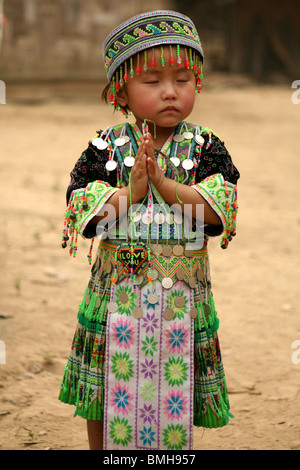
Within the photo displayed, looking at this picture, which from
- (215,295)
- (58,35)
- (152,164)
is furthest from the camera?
(58,35)

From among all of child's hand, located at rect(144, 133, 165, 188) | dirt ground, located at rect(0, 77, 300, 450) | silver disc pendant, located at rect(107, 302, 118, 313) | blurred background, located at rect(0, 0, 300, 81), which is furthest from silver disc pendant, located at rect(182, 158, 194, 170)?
blurred background, located at rect(0, 0, 300, 81)

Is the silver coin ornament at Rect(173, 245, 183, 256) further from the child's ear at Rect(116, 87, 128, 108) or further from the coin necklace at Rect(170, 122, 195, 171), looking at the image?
the child's ear at Rect(116, 87, 128, 108)

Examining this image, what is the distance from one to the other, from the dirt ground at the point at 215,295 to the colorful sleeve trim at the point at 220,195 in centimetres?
136

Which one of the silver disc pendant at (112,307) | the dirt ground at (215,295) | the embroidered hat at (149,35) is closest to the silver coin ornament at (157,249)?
the silver disc pendant at (112,307)

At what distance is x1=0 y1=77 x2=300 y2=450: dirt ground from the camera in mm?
3359

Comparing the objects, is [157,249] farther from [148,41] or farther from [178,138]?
[148,41]

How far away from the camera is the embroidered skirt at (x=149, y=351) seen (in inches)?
89.7

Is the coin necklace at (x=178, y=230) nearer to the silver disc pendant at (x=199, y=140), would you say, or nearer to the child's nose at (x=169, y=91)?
the silver disc pendant at (x=199, y=140)

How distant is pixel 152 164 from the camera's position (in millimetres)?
2152

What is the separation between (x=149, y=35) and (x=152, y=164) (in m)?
0.41

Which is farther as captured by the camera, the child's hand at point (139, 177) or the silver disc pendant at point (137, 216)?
the silver disc pendant at point (137, 216)

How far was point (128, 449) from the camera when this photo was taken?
234 cm

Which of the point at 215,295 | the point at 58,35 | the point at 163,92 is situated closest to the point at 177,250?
the point at 163,92

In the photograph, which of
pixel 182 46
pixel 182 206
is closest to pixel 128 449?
pixel 182 206
